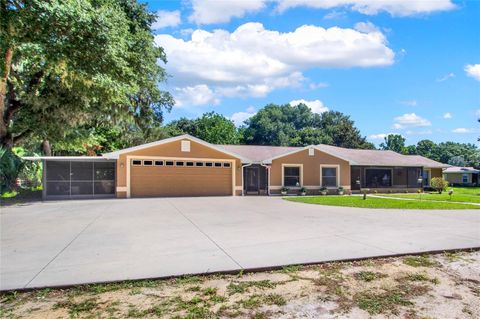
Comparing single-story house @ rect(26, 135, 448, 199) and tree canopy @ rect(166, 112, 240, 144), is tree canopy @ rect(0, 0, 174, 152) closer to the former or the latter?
single-story house @ rect(26, 135, 448, 199)

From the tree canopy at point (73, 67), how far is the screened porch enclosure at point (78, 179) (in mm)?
1852

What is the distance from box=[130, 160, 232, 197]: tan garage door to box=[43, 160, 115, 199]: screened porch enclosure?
205 centimetres

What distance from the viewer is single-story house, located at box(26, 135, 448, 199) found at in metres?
20.6

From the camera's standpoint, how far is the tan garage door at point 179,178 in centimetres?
2098

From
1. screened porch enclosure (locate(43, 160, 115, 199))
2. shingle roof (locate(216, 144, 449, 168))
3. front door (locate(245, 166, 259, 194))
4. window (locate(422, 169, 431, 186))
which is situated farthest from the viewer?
window (locate(422, 169, 431, 186))

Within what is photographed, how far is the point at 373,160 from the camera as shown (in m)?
28.5

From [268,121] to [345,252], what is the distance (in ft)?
156

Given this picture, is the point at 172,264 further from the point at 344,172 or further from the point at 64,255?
the point at 344,172

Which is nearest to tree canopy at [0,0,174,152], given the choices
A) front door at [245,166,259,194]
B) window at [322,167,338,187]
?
Answer: front door at [245,166,259,194]

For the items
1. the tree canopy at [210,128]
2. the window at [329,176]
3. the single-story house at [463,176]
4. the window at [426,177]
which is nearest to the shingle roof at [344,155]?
the window at [329,176]

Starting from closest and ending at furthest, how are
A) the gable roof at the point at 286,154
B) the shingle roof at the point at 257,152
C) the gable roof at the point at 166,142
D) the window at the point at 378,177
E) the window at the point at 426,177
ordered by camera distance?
the gable roof at the point at 166,142, the gable roof at the point at 286,154, the shingle roof at the point at 257,152, the window at the point at 378,177, the window at the point at 426,177

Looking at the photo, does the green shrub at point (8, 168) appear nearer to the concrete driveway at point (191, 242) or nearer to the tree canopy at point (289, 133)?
the concrete driveway at point (191, 242)

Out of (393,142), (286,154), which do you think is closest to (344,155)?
(286,154)

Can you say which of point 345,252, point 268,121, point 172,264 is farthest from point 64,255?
point 268,121
